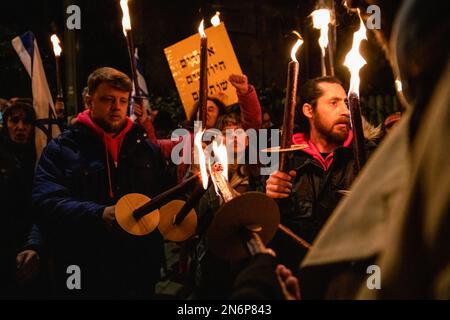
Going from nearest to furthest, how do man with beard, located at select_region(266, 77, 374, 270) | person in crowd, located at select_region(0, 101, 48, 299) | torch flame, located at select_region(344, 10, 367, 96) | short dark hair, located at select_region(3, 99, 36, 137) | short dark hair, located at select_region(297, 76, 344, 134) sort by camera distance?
torch flame, located at select_region(344, 10, 367, 96)
man with beard, located at select_region(266, 77, 374, 270)
person in crowd, located at select_region(0, 101, 48, 299)
short dark hair, located at select_region(297, 76, 344, 134)
short dark hair, located at select_region(3, 99, 36, 137)

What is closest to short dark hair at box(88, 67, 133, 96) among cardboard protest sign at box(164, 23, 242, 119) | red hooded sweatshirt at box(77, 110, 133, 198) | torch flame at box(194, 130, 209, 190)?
red hooded sweatshirt at box(77, 110, 133, 198)

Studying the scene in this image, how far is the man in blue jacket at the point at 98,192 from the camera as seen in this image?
3.16 metres

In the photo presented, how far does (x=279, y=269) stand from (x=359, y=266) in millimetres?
406

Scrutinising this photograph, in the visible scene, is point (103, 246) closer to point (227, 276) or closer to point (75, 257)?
Answer: point (75, 257)

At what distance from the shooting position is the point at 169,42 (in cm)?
1429

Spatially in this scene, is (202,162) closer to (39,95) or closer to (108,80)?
(108,80)

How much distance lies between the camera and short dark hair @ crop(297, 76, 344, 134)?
3.48 meters

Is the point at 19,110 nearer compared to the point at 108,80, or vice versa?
the point at 108,80

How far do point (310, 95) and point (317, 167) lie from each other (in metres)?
0.76

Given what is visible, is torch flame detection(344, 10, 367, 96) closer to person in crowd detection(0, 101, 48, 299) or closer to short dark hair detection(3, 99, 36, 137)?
person in crowd detection(0, 101, 48, 299)

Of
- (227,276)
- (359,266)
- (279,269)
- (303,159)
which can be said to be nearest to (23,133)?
(227,276)

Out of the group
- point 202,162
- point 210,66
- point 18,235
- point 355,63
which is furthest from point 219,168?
point 210,66

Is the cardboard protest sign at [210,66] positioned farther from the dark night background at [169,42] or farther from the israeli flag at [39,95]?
the dark night background at [169,42]

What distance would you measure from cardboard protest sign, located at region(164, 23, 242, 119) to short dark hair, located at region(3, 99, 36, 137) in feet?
5.82
